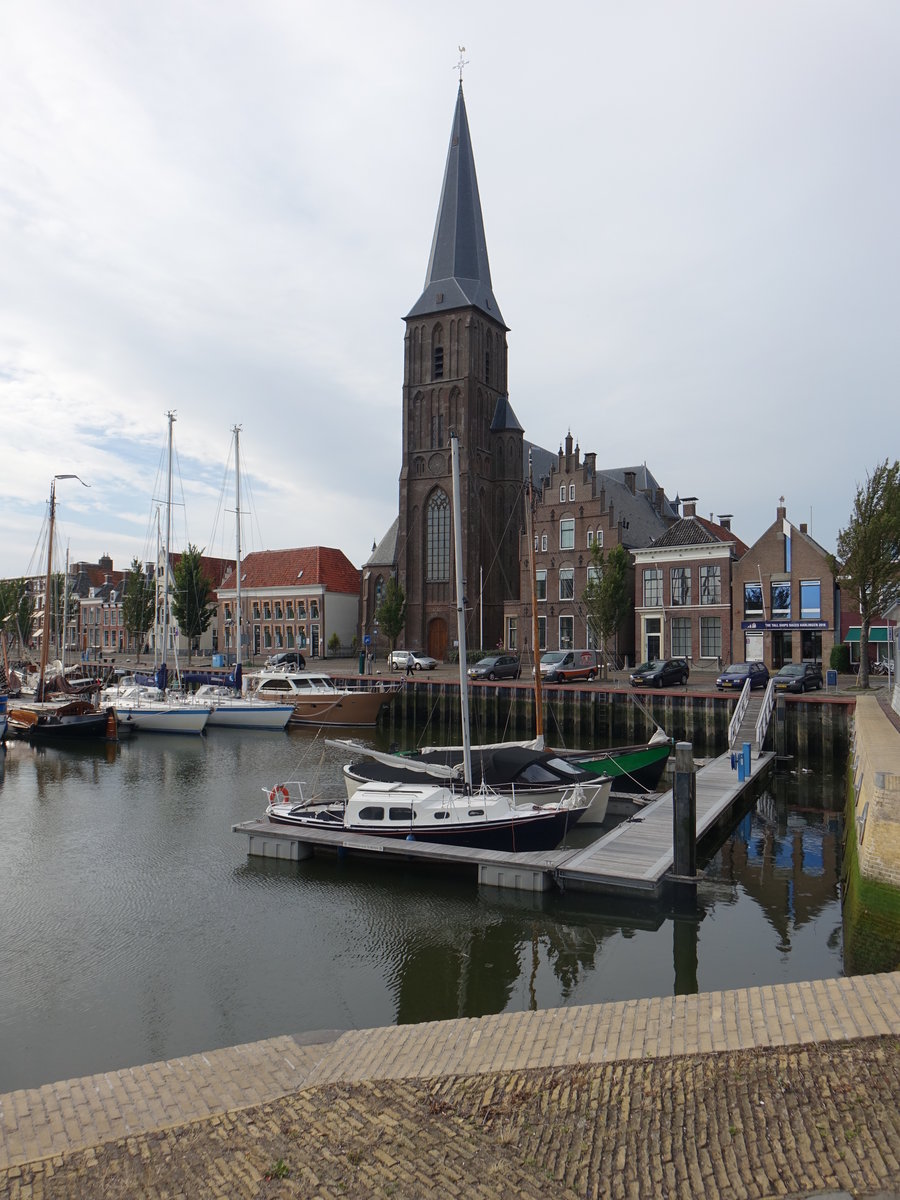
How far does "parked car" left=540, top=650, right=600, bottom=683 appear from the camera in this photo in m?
45.2

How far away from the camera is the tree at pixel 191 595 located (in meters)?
68.7

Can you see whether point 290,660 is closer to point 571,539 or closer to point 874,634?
point 571,539

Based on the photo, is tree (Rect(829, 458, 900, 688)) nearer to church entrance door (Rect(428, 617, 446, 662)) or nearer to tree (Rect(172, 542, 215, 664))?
church entrance door (Rect(428, 617, 446, 662))

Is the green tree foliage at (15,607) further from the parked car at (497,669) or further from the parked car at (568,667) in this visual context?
the parked car at (568,667)

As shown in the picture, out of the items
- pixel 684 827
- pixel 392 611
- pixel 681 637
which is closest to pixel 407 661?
pixel 392 611

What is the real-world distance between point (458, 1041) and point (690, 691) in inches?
1267

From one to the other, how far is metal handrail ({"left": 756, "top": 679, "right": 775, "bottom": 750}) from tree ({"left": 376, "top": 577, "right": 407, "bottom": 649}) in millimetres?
36733

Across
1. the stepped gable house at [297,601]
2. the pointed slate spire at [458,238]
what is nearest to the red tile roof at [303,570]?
the stepped gable house at [297,601]

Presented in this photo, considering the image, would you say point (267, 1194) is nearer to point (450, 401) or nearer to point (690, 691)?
point (690, 691)

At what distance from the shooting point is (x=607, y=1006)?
8656 millimetres

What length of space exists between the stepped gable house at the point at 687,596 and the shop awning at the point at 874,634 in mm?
8280

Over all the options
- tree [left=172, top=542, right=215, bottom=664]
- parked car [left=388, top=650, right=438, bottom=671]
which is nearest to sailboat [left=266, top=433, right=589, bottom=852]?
parked car [left=388, top=650, right=438, bottom=671]

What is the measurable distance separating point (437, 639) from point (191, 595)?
2130 cm

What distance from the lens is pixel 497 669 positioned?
48938mm
